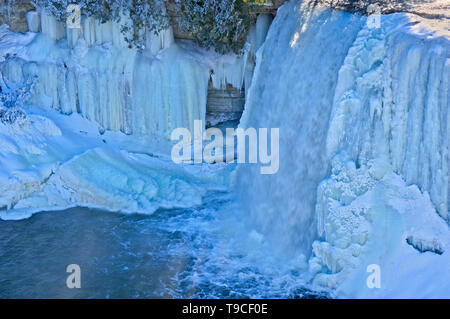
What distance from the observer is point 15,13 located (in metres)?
A: 12.5

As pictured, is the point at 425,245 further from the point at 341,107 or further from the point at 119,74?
the point at 119,74

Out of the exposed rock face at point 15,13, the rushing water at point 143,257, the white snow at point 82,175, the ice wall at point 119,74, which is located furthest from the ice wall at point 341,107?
the exposed rock face at point 15,13

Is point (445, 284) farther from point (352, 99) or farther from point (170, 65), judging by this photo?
point (170, 65)

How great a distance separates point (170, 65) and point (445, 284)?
22.7ft

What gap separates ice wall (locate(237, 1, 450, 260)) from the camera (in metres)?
7.14

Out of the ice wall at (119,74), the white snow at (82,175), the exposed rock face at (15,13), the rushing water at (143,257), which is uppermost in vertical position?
the exposed rock face at (15,13)

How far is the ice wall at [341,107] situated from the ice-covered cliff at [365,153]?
0.6 inches

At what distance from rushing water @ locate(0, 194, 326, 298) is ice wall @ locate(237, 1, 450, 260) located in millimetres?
535

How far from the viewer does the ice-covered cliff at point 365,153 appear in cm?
714

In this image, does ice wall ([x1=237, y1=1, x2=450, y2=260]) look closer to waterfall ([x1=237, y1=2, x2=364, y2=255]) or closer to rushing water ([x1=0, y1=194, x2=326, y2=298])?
waterfall ([x1=237, y1=2, x2=364, y2=255])

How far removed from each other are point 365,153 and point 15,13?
25.7 ft

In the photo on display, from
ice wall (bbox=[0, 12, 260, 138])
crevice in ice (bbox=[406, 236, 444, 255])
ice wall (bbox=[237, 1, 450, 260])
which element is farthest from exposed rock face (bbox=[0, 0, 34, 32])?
crevice in ice (bbox=[406, 236, 444, 255])

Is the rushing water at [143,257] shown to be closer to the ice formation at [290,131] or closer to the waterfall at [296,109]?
the ice formation at [290,131]

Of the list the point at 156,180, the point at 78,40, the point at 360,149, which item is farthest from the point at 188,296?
the point at 78,40
